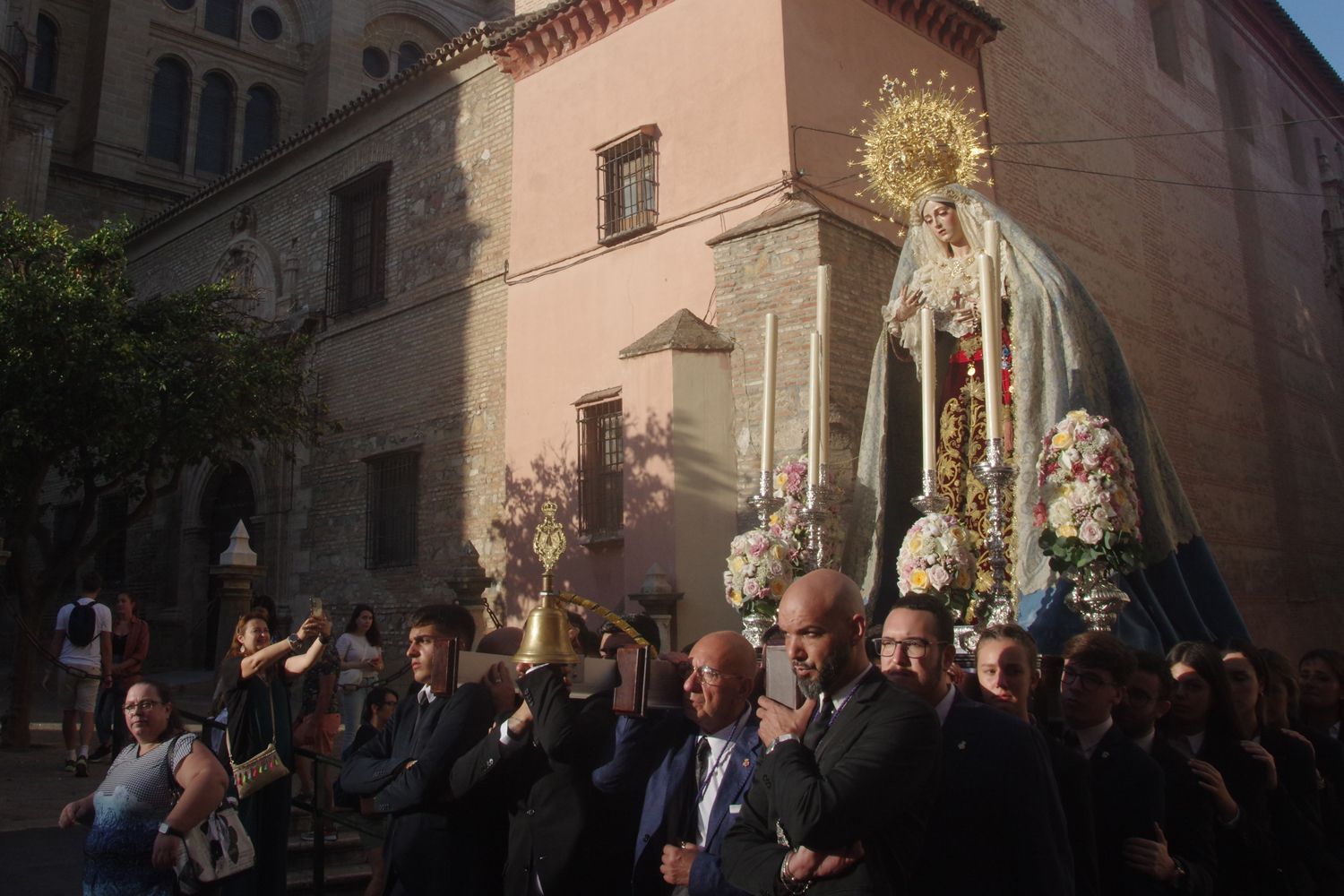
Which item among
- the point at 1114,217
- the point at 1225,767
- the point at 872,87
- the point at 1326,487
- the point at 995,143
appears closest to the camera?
the point at 1225,767

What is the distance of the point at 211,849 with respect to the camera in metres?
4.22

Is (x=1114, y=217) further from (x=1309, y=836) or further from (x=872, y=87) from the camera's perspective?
(x=1309, y=836)

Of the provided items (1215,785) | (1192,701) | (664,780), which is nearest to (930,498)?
(1192,701)

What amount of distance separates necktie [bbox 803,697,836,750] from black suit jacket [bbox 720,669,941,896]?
0.05 meters

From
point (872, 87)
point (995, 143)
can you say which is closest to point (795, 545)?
point (872, 87)

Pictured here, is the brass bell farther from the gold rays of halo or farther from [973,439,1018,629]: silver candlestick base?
the gold rays of halo

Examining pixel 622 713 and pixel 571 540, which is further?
pixel 571 540

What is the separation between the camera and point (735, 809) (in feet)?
10.2

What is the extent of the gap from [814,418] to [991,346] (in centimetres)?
98

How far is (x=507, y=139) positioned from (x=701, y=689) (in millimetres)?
13024

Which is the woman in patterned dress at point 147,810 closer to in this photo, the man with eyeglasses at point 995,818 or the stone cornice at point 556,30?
the man with eyeglasses at point 995,818

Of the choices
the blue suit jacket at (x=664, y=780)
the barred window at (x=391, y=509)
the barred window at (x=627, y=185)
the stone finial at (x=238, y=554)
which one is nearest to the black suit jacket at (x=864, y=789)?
the blue suit jacket at (x=664, y=780)

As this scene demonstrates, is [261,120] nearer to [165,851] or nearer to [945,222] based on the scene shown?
[945,222]

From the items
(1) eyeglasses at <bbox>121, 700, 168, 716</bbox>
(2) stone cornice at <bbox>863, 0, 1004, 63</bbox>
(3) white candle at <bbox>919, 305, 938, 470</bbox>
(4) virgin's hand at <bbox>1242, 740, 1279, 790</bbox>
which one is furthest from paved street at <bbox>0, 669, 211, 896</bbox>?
(2) stone cornice at <bbox>863, 0, 1004, 63</bbox>
